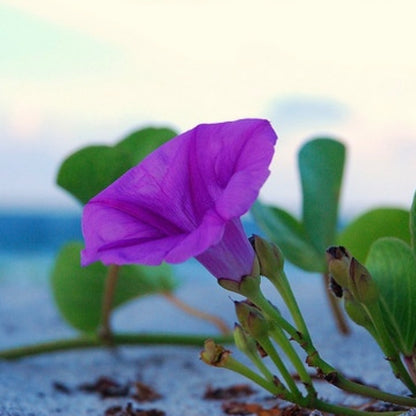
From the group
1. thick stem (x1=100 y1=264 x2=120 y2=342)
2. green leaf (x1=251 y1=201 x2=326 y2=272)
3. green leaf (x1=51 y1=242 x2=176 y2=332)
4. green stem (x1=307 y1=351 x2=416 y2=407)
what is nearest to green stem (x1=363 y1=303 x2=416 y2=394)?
green stem (x1=307 y1=351 x2=416 y2=407)

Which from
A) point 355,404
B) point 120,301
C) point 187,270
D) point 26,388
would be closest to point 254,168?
point 355,404

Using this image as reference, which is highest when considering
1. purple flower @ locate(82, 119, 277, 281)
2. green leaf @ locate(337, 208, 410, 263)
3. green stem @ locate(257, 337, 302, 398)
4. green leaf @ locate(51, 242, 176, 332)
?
purple flower @ locate(82, 119, 277, 281)

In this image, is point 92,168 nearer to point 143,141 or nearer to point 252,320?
point 143,141

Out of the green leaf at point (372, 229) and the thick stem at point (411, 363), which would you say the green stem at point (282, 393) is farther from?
the green leaf at point (372, 229)

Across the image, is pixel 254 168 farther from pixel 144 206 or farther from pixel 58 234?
pixel 58 234

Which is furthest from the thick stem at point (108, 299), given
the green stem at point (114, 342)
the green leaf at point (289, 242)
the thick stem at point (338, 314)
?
the thick stem at point (338, 314)

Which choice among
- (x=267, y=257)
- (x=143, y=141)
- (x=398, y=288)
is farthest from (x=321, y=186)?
(x=267, y=257)

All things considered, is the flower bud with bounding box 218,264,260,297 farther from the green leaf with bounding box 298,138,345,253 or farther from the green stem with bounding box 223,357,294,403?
the green leaf with bounding box 298,138,345,253
